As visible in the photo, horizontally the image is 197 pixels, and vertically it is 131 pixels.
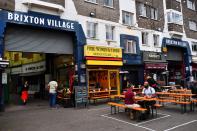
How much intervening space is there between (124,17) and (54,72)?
8.56 m

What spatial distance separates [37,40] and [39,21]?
57.5 inches

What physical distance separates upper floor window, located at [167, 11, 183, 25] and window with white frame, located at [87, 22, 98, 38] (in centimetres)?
1201

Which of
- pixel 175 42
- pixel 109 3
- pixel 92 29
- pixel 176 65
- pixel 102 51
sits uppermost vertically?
pixel 109 3

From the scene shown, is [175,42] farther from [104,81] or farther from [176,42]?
[104,81]

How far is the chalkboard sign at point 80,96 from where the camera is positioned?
56.5 ft

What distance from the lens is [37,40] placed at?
18.6 m

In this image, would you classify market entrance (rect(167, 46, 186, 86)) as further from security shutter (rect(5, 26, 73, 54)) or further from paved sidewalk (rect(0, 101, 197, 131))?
paved sidewalk (rect(0, 101, 197, 131))

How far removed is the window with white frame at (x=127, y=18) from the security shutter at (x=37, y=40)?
669cm

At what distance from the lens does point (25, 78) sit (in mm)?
30672

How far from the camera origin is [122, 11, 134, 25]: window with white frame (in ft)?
81.5

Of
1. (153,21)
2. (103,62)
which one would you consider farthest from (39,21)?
(153,21)

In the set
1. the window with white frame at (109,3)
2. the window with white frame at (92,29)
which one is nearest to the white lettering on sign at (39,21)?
the window with white frame at (92,29)

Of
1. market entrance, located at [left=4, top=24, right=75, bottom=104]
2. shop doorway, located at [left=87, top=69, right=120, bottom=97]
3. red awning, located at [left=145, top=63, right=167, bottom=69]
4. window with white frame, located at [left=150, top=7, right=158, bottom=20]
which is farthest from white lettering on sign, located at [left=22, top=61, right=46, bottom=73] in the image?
window with white frame, located at [left=150, top=7, right=158, bottom=20]

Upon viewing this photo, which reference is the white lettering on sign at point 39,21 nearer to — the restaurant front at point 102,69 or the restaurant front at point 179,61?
the restaurant front at point 102,69
